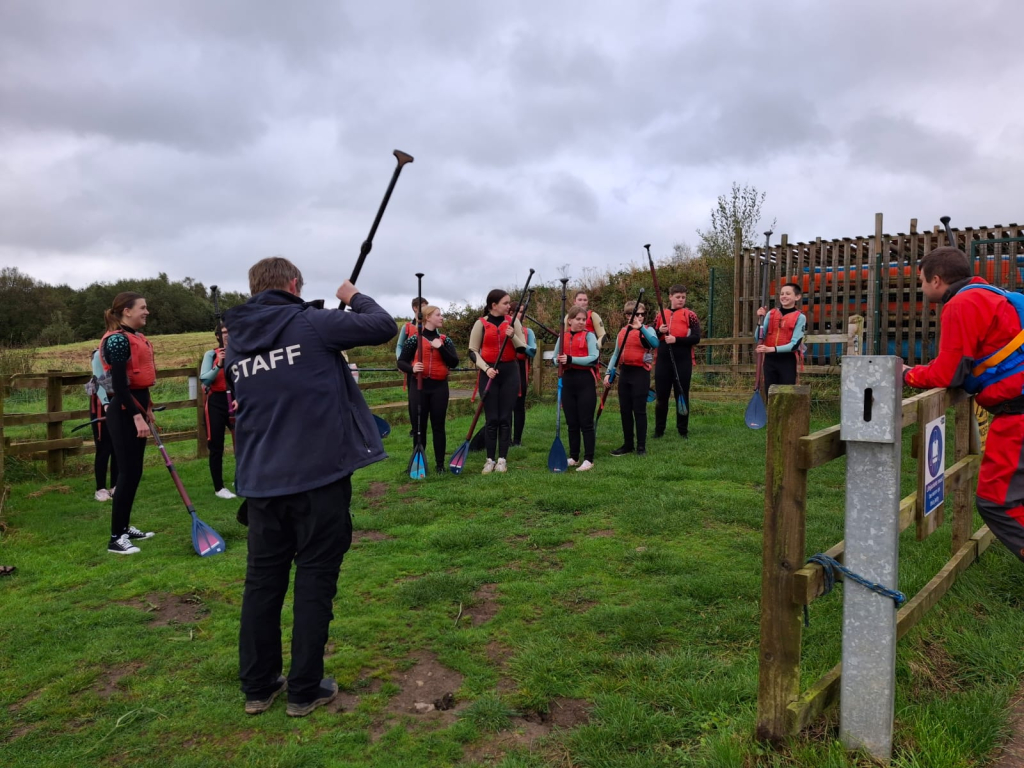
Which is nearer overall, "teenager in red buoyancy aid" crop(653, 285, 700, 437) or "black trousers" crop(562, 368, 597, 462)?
"black trousers" crop(562, 368, 597, 462)

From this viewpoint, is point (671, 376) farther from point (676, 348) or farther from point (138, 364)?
point (138, 364)

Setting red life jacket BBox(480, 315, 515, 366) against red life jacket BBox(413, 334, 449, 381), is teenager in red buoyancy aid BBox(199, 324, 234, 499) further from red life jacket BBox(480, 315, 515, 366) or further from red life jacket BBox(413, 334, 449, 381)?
red life jacket BBox(480, 315, 515, 366)

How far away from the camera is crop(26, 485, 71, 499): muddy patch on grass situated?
8.05m

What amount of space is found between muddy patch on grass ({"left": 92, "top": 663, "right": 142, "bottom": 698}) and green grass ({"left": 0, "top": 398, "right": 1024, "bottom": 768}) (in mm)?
12

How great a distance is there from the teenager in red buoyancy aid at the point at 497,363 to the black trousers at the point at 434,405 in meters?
0.48

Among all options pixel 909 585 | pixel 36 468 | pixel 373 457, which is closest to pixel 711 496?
pixel 909 585

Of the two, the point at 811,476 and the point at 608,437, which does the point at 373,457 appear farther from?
the point at 608,437

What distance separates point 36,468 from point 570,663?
8.40m

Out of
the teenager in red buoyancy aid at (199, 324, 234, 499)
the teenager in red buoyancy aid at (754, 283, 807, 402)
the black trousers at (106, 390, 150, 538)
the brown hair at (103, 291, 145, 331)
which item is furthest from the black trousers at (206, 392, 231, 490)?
the teenager in red buoyancy aid at (754, 283, 807, 402)

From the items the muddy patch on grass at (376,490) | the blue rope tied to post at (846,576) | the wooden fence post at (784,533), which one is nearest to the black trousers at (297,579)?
the wooden fence post at (784,533)

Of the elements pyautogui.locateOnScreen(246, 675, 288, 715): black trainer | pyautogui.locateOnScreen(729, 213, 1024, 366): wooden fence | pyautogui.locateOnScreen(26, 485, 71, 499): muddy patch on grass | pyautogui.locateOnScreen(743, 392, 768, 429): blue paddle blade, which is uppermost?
pyautogui.locateOnScreen(729, 213, 1024, 366): wooden fence

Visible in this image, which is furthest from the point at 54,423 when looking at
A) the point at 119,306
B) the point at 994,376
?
the point at 994,376

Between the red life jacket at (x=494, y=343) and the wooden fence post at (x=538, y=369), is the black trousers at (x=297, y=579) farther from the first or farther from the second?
the wooden fence post at (x=538, y=369)

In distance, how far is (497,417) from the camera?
8.30 meters
